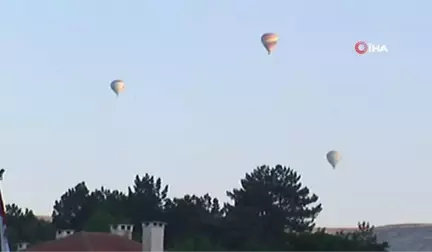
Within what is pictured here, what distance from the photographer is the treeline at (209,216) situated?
65250 millimetres

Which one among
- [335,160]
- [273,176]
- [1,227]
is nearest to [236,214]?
[273,176]

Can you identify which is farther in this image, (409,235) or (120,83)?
→ (409,235)

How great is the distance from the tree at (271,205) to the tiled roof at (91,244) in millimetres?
24183

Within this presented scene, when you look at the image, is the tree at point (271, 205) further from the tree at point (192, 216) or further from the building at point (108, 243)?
the building at point (108, 243)

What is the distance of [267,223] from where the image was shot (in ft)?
230

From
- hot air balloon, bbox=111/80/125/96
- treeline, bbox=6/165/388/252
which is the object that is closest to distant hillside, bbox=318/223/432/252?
treeline, bbox=6/165/388/252

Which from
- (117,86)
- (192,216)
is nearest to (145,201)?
(192,216)

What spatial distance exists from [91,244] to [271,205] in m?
29.8

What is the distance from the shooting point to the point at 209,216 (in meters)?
73.6

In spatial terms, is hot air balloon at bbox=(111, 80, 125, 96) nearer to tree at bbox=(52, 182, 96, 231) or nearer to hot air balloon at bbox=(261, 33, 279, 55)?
hot air balloon at bbox=(261, 33, 279, 55)

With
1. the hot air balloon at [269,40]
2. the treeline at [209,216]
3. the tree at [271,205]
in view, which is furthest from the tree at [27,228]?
the hot air balloon at [269,40]

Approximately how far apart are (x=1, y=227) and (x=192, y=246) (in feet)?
160

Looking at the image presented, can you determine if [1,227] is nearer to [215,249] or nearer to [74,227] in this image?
[215,249]

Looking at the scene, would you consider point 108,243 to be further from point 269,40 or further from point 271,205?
point 271,205
